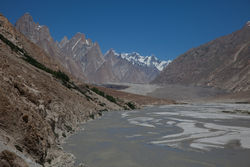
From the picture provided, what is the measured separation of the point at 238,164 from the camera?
1134 centimetres

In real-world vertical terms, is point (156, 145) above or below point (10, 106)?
below

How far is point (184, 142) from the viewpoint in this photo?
1634cm

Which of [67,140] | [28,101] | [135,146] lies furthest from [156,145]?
[28,101]

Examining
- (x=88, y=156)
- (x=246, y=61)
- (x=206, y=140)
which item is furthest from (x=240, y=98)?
(x=88, y=156)

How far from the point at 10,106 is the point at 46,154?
271 centimetres

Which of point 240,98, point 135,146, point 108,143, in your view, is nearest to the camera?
point 135,146

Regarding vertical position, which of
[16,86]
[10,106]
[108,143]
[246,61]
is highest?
[246,61]

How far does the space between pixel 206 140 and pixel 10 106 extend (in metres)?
13.7

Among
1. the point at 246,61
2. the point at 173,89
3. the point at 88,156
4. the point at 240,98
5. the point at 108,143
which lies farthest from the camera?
the point at 173,89

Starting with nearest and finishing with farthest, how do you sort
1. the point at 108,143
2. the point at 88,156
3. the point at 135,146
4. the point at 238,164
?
the point at 238,164
the point at 88,156
the point at 135,146
the point at 108,143

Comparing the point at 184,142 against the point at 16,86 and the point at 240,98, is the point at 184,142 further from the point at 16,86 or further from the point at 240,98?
the point at 240,98

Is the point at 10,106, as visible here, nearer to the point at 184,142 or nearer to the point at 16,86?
the point at 16,86

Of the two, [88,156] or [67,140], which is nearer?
[88,156]

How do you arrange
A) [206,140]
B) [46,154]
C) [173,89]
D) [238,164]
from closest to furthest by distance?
[46,154]
[238,164]
[206,140]
[173,89]
